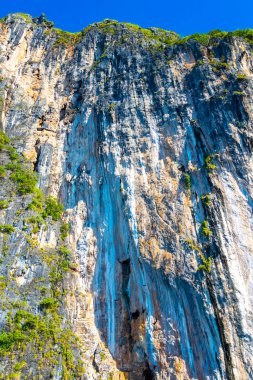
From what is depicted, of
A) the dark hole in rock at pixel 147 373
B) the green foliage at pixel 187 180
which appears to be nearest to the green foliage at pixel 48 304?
the dark hole in rock at pixel 147 373

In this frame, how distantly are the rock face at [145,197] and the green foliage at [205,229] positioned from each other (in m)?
0.07

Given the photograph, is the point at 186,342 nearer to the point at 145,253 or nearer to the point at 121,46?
the point at 145,253

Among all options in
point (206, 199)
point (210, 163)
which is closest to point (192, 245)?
point (206, 199)

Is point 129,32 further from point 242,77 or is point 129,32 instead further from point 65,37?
point 242,77

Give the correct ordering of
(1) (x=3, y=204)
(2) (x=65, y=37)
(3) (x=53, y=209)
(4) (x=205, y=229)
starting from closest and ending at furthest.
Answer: (4) (x=205, y=229) → (1) (x=3, y=204) → (3) (x=53, y=209) → (2) (x=65, y=37)

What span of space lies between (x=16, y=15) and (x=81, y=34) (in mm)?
6486

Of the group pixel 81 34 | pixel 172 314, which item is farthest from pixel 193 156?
pixel 81 34

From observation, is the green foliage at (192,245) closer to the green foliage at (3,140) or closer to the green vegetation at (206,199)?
the green vegetation at (206,199)

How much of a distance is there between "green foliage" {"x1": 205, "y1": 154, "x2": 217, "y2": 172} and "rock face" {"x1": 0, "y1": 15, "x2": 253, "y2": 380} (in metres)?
0.18

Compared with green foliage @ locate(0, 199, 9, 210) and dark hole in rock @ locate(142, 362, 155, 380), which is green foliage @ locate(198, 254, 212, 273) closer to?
dark hole in rock @ locate(142, 362, 155, 380)

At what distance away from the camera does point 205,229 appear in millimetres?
16953

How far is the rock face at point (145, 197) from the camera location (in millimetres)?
15094

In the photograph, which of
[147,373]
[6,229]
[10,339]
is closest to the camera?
[10,339]

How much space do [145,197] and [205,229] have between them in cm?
381
